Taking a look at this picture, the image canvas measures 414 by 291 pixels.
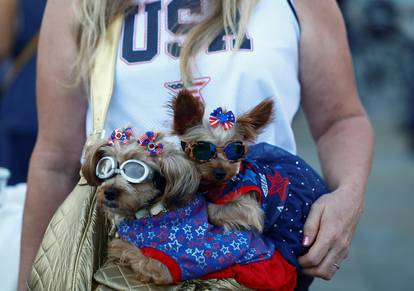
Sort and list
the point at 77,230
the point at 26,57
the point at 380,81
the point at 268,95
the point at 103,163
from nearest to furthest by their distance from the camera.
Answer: the point at 103,163
the point at 77,230
the point at 268,95
the point at 26,57
the point at 380,81

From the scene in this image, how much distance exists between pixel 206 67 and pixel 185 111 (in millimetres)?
418

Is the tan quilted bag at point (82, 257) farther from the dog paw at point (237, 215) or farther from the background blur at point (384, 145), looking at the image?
the background blur at point (384, 145)

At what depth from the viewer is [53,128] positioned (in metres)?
2.46

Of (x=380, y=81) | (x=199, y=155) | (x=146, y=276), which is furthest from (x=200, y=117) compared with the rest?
(x=380, y=81)

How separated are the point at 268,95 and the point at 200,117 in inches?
17.7

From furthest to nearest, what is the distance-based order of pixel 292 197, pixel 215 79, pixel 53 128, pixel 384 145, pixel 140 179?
pixel 384 145 < pixel 53 128 < pixel 215 79 < pixel 292 197 < pixel 140 179

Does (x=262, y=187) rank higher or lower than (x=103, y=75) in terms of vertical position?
lower

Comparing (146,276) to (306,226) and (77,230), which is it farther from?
(306,226)

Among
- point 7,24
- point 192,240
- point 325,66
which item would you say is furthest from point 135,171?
point 7,24

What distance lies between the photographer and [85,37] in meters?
2.38

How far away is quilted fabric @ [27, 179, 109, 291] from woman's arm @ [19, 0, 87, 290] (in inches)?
12.3

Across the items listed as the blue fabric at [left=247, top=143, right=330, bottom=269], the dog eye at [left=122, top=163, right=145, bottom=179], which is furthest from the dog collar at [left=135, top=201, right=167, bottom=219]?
the blue fabric at [left=247, top=143, right=330, bottom=269]

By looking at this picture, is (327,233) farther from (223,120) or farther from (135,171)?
(135,171)

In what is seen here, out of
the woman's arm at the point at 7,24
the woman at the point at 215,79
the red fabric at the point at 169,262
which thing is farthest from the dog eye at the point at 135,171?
the woman's arm at the point at 7,24
